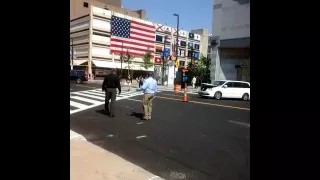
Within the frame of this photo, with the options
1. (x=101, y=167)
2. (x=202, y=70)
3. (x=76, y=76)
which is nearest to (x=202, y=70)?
(x=202, y=70)

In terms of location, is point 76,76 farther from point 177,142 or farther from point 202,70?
point 177,142

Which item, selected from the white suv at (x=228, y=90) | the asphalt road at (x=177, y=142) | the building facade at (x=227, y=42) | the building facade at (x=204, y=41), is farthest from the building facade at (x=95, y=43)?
the asphalt road at (x=177, y=142)

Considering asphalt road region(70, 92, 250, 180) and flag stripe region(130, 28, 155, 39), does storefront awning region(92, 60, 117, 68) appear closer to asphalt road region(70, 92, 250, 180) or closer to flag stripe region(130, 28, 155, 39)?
flag stripe region(130, 28, 155, 39)

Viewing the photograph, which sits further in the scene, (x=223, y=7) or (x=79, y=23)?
(x=79, y=23)

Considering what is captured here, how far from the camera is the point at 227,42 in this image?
37.2m

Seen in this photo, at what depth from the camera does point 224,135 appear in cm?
823

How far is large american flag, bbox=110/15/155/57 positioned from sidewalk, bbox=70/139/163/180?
61138 millimetres

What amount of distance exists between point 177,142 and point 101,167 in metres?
2.67

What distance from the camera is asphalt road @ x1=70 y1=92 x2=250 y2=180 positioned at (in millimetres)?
5203

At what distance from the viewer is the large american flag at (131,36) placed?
216 ft
